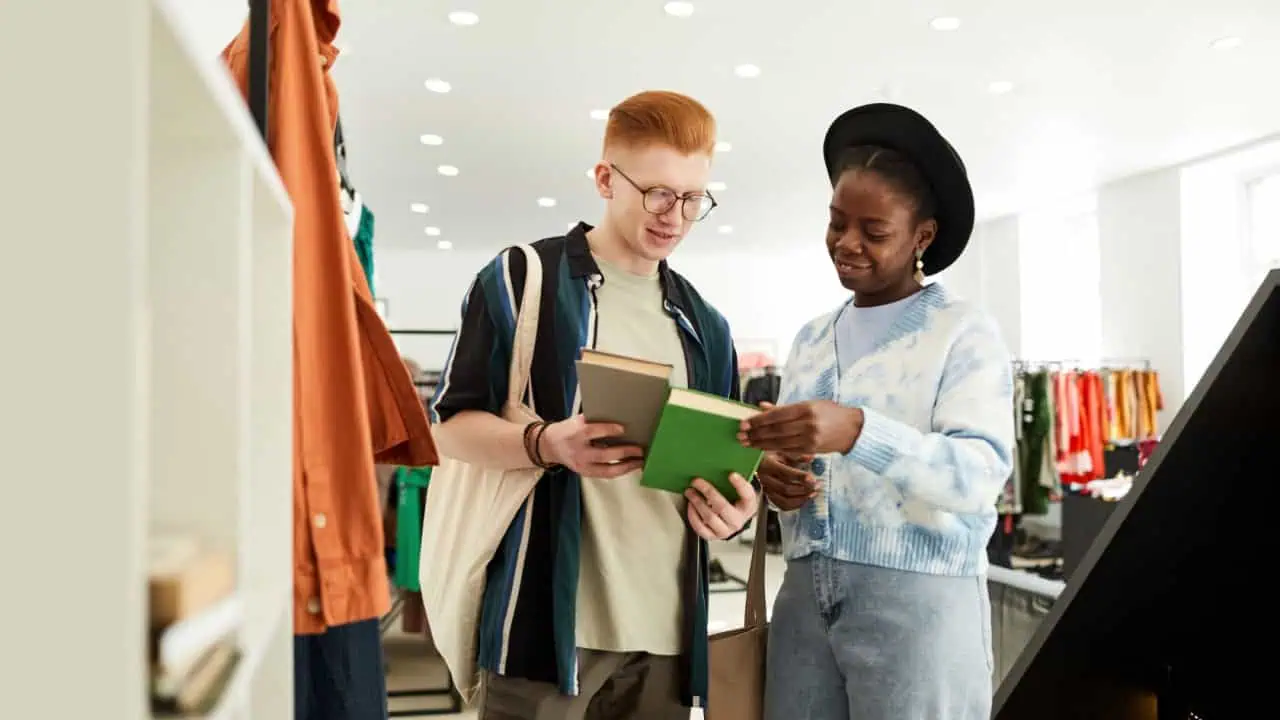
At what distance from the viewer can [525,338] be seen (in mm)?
1509

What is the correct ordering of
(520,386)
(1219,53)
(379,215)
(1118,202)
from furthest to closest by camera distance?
(379,215) < (1118,202) < (1219,53) < (520,386)

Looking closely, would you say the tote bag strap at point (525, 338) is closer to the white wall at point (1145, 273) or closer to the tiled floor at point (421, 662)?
the tiled floor at point (421, 662)

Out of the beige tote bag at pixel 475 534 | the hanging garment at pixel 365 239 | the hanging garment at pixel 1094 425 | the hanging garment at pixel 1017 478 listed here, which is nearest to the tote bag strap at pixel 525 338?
the beige tote bag at pixel 475 534

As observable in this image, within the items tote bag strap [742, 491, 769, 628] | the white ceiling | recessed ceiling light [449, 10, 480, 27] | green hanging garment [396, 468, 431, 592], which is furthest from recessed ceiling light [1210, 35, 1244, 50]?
tote bag strap [742, 491, 769, 628]

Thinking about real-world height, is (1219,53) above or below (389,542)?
above

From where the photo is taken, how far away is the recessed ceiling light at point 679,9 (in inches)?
194

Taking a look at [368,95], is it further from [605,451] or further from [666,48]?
[605,451]

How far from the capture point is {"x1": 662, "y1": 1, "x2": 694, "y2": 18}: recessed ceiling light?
16.2ft

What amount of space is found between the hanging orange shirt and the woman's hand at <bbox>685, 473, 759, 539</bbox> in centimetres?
53

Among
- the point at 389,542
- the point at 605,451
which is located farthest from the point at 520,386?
the point at 389,542

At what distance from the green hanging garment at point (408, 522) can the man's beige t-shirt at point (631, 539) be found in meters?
3.37

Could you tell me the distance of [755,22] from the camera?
516 cm

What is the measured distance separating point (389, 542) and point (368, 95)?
3.19 m

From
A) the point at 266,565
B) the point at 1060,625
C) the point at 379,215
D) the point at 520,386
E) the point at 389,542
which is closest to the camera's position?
the point at 1060,625
